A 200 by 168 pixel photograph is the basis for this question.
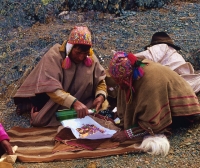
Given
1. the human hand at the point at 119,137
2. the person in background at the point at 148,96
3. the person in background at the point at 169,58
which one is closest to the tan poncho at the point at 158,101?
the person in background at the point at 148,96

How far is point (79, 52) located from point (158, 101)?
43.2 inches

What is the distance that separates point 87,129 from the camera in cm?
417

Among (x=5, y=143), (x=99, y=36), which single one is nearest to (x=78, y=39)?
(x=5, y=143)

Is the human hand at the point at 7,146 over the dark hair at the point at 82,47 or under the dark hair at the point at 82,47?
under

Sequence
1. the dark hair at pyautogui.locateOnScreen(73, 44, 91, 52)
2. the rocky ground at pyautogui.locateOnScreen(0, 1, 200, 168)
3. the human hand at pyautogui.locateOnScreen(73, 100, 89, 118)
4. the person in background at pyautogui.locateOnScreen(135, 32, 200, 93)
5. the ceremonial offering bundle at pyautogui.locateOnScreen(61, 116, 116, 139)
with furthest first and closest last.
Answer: the rocky ground at pyautogui.locateOnScreen(0, 1, 200, 168)
the person in background at pyautogui.locateOnScreen(135, 32, 200, 93)
the dark hair at pyautogui.locateOnScreen(73, 44, 91, 52)
the human hand at pyautogui.locateOnScreen(73, 100, 89, 118)
the ceremonial offering bundle at pyautogui.locateOnScreen(61, 116, 116, 139)

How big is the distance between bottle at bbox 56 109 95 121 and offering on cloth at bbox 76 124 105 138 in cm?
16

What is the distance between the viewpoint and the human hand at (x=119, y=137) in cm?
387

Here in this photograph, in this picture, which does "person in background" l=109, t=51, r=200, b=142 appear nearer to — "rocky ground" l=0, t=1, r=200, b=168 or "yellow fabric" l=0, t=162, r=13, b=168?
"yellow fabric" l=0, t=162, r=13, b=168

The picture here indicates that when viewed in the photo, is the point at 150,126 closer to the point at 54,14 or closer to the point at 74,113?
the point at 74,113

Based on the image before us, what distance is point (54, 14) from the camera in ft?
23.5

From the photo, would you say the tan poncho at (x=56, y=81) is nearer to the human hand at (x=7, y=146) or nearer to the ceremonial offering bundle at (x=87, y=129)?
the ceremonial offering bundle at (x=87, y=129)

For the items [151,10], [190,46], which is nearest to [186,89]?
[190,46]

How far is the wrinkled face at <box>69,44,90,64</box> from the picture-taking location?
4.25 metres

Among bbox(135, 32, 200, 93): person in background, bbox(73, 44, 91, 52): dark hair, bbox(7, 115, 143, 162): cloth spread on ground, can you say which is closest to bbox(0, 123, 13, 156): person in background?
bbox(7, 115, 143, 162): cloth spread on ground
